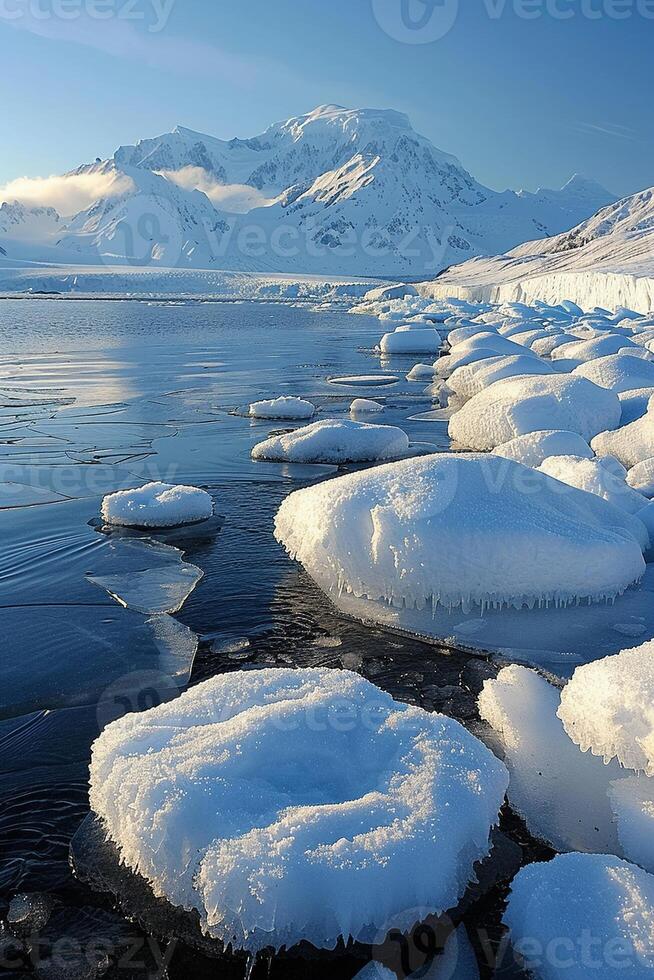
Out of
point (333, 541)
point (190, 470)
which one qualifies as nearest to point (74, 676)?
point (333, 541)

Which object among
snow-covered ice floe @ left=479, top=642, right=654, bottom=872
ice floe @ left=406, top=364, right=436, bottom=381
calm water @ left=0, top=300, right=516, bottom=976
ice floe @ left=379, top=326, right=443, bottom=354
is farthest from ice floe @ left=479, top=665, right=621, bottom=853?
ice floe @ left=379, top=326, right=443, bottom=354

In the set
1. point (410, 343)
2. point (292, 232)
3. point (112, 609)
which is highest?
point (292, 232)

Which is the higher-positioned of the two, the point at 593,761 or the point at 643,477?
the point at 643,477

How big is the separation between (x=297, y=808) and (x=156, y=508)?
13.4 feet

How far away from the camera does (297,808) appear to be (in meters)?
2.37

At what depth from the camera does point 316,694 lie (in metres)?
2.96

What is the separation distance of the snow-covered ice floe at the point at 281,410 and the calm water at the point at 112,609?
32 centimetres

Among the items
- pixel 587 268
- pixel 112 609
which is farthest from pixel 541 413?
pixel 587 268

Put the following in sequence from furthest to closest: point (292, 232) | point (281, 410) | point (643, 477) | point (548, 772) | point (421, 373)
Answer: point (292, 232) → point (421, 373) → point (281, 410) → point (643, 477) → point (548, 772)

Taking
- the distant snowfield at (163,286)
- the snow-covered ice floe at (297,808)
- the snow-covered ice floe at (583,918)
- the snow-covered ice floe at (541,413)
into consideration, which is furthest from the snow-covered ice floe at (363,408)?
the distant snowfield at (163,286)

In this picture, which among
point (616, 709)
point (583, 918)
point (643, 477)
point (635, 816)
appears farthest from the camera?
point (643, 477)

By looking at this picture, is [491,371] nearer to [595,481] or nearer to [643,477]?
[643,477]

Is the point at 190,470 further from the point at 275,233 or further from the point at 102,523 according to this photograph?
the point at 275,233

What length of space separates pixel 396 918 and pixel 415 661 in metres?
1.92
